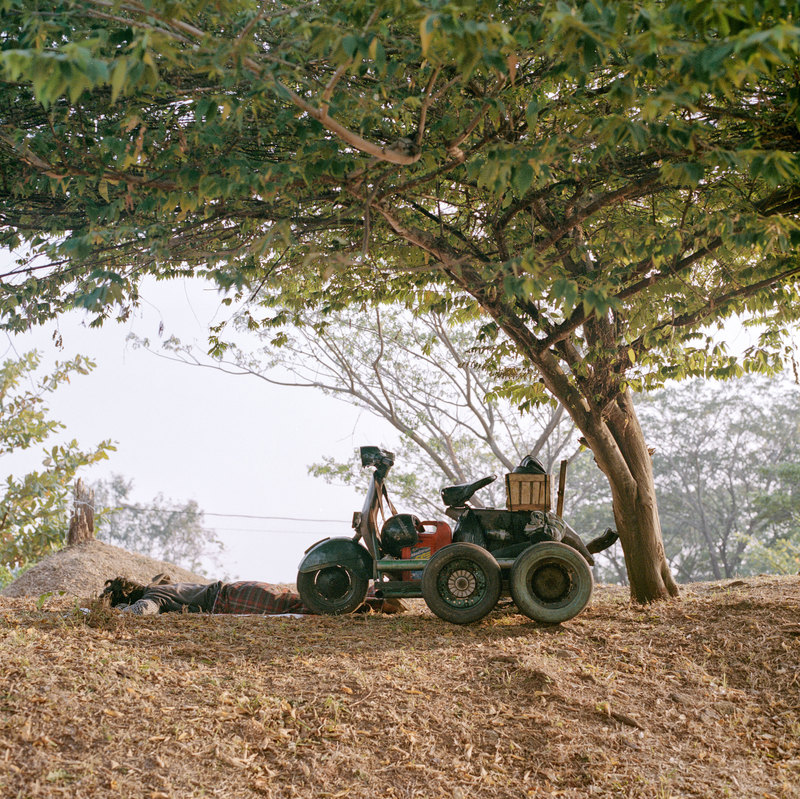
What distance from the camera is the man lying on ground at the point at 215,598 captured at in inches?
270

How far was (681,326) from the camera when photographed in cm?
691

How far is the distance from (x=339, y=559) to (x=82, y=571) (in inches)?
158

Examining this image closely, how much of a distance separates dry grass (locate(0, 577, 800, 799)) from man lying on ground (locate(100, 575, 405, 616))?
1100 millimetres

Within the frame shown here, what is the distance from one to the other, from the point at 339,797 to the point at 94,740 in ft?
3.98

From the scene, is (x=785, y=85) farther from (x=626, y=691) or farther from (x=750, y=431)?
(x=750, y=431)

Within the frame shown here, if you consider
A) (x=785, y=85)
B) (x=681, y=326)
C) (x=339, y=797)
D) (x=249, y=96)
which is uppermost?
(x=785, y=85)

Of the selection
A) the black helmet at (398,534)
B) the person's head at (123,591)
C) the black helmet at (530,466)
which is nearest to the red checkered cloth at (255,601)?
the person's head at (123,591)

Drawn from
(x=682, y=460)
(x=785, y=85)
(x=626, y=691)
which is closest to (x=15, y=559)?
(x=626, y=691)

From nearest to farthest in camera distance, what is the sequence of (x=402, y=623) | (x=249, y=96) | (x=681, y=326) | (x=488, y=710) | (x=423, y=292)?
1. (x=488, y=710)
2. (x=249, y=96)
3. (x=402, y=623)
4. (x=681, y=326)
5. (x=423, y=292)

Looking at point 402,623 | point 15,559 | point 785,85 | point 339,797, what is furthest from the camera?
A: point 15,559

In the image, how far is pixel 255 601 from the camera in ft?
23.3

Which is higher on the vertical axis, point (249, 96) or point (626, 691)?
point (249, 96)

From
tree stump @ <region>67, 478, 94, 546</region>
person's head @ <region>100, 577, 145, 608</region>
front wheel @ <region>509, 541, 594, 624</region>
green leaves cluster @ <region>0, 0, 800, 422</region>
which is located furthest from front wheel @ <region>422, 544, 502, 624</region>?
tree stump @ <region>67, 478, 94, 546</region>

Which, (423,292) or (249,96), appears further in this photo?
(423,292)
